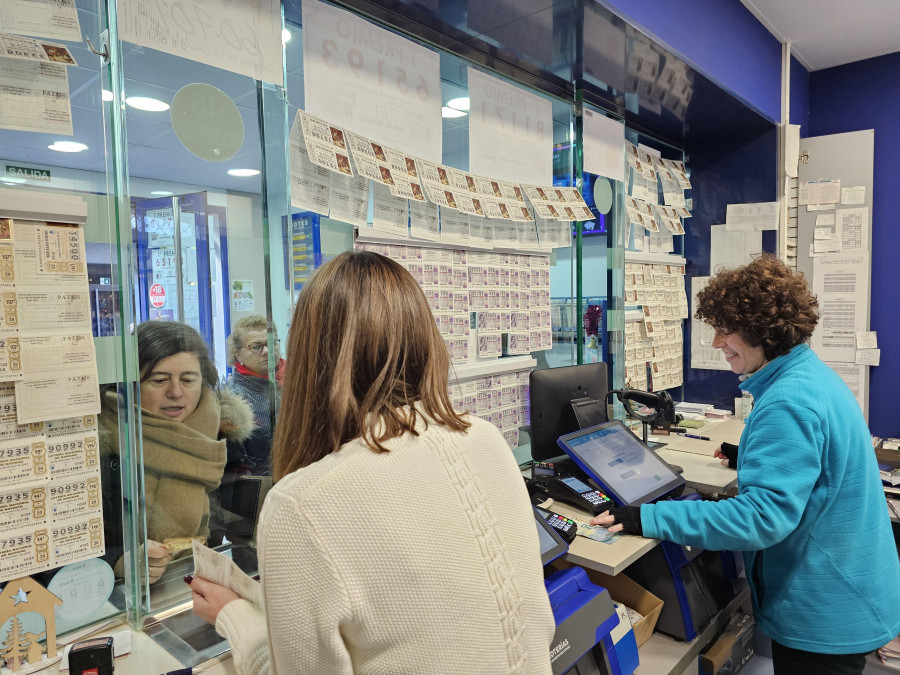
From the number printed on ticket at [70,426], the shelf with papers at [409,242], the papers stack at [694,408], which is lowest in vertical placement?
the papers stack at [694,408]

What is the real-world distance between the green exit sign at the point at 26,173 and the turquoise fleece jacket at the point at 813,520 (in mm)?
1647

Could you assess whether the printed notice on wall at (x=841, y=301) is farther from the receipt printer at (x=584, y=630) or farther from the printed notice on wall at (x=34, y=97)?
the printed notice on wall at (x=34, y=97)

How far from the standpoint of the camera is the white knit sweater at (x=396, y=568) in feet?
2.25

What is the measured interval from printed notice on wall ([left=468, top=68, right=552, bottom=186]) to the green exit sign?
4.29 ft

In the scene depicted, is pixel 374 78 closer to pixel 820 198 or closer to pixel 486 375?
pixel 486 375

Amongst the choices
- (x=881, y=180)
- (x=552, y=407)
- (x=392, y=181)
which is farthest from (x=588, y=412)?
(x=881, y=180)

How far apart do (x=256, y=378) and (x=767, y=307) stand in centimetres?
141

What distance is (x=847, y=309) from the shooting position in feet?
11.6

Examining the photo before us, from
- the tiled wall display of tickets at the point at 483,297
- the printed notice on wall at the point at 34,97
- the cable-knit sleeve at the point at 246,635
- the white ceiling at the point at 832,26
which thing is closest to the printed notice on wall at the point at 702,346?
the white ceiling at the point at 832,26

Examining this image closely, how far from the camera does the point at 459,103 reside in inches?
80.0

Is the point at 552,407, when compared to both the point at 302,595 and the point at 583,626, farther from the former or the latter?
the point at 302,595

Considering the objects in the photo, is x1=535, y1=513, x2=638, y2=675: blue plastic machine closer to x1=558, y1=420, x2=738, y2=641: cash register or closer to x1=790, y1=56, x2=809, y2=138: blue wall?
x1=558, y1=420, x2=738, y2=641: cash register

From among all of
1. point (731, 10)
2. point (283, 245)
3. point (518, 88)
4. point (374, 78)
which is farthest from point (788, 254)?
point (283, 245)

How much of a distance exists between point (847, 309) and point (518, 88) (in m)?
2.65
